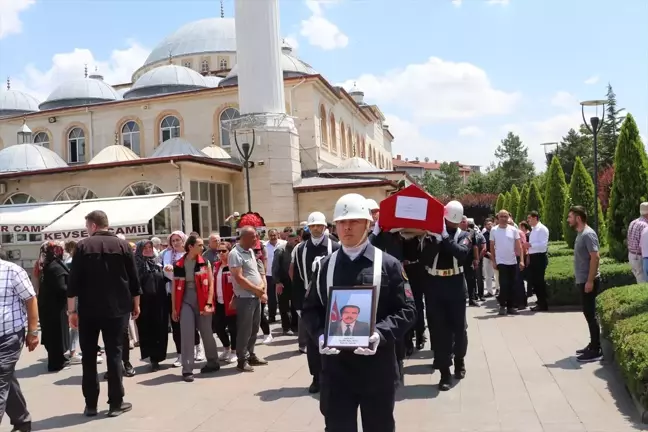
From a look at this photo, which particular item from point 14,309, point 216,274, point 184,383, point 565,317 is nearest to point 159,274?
point 216,274

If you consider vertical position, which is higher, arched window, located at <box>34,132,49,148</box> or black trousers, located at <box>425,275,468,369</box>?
arched window, located at <box>34,132,49,148</box>

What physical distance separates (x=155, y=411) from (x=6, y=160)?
34151 millimetres

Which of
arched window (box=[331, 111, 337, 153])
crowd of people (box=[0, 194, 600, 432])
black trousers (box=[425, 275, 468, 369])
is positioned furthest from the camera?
arched window (box=[331, 111, 337, 153])

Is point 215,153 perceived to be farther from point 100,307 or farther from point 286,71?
point 100,307

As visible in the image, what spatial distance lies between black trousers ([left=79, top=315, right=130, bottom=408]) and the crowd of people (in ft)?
0.04

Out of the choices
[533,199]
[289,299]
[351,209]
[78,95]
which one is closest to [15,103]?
[78,95]

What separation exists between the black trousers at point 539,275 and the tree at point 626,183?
2.04m

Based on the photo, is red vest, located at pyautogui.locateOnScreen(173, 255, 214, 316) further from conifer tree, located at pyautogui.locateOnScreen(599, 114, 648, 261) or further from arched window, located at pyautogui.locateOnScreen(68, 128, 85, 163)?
arched window, located at pyautogui.locateOnScreen(68, 128, 85, 163)

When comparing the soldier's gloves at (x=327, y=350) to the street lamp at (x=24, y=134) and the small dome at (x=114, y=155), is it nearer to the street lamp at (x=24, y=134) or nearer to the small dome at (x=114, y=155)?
the small dome at (x=114, y=155)

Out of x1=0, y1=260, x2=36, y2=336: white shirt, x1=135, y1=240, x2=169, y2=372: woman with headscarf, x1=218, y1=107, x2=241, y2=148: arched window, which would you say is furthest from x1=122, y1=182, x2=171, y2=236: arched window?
x1=0, y1=260, x2=36, y2=336: white shirt

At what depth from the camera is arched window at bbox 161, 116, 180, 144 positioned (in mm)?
40094

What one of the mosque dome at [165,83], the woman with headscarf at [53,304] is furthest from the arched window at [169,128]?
the woman with headscarf at [53,304]

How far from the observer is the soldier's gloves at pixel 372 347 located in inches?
138

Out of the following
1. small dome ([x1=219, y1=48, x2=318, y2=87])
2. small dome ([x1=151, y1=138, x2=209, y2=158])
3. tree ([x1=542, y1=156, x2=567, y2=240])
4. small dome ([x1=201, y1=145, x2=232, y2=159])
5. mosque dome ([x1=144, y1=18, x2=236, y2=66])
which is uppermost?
mosque dome ([x1=144, y1=18, x2=236, y2=66])
